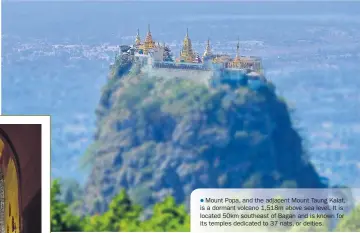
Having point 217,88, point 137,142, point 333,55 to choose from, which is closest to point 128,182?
point 137,142

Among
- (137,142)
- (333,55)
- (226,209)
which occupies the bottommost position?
(226,209)

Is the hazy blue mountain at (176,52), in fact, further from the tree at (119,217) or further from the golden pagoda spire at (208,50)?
the tree at (119,217)

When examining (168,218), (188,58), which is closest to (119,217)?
(168,218)

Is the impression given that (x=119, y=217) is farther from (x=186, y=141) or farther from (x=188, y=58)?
(x=188, y=58)

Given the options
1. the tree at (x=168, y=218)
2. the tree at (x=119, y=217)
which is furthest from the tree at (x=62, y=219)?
the tree at (x=168, y=218)

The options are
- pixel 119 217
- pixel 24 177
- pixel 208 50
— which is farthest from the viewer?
pixel 119 217

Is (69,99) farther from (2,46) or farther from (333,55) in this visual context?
(333,55)
